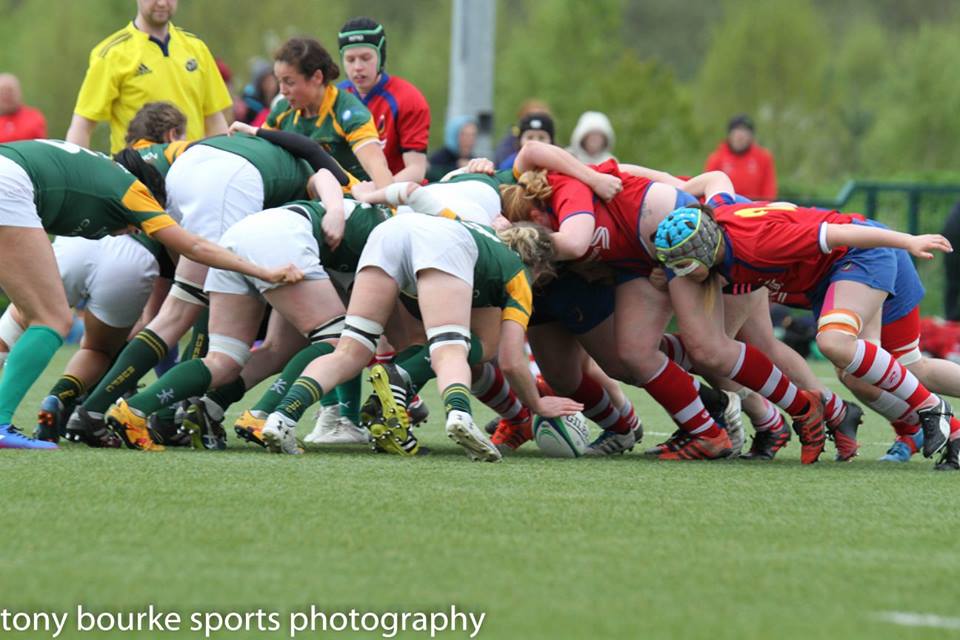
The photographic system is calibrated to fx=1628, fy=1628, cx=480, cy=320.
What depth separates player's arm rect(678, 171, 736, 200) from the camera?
7340mm

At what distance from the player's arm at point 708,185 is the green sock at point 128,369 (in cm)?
247

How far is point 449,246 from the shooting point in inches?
248

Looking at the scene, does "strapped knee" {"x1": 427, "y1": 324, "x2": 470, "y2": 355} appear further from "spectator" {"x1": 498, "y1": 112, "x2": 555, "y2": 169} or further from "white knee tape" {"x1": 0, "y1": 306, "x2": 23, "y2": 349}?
"spectator" {"x1": 498, "y1": 112, "x2": 555, "y2": 169}

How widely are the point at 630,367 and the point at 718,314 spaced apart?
17.1 inches

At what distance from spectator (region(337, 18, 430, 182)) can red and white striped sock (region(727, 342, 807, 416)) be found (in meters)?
2.48

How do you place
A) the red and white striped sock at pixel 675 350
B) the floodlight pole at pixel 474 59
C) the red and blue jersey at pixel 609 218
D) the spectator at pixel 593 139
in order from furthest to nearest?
the floodlight pole at pixel 474 59
the spectator at pixel 593 139
the red and white striped sock at pixel 675 350
the red and blue jersey at pixel 609 218

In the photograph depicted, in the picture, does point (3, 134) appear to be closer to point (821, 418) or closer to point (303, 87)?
point (303, 87)

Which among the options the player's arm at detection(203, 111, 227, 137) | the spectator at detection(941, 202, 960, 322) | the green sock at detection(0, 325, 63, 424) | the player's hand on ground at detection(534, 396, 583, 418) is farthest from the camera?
the spectator at detection(941, 202, 960, 322)

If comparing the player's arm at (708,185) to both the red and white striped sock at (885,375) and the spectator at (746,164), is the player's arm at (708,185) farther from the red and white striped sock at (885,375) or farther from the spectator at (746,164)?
the spectator at (746,164)

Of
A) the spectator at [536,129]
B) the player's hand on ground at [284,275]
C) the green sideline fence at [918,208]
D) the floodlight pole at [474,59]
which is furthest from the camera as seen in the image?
the floodlight pole at [474,59]

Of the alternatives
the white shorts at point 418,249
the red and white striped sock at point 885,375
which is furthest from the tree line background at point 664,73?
the white shorts at point 418,249

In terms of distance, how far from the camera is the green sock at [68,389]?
23.6 ft

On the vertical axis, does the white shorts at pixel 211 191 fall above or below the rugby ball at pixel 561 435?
above

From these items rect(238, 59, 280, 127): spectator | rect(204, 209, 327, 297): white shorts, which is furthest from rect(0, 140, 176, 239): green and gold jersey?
rect(238, 59, 280, 127): spectator
